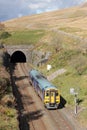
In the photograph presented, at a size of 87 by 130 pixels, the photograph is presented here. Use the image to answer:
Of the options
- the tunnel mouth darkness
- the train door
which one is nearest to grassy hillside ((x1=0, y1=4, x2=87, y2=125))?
the train door

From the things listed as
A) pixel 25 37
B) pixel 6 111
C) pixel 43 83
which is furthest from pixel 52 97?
pixel 25 37

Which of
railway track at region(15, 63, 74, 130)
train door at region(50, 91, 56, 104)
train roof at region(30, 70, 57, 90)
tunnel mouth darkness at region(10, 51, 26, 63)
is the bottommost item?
tunnel mouth darkness at region(10, 51, 26, 63)

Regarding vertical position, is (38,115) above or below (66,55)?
below

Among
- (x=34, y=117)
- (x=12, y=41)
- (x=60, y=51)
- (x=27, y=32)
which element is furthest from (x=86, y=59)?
(x=27, y=32)

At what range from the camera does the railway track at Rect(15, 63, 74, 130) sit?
125ft

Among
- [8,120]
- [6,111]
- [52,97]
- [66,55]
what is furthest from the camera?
[66,55]

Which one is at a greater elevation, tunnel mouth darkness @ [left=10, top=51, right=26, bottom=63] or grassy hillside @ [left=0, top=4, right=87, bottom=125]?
grassy hillside @ [left=0, top=4, right=87, bottom=125]

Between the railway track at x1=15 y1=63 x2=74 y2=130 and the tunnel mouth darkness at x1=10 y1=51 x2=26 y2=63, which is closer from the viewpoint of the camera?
the railway track at x1=15 y1=63 x2=74 y2=130

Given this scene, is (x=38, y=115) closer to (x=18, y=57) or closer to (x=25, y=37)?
(x=25, y=37)

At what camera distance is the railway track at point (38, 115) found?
38.1 metres

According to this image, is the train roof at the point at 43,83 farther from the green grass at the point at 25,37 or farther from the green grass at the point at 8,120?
the green grass at the point at 25,37

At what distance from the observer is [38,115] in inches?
1676

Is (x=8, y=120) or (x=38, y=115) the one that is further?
(x=38, y=115)

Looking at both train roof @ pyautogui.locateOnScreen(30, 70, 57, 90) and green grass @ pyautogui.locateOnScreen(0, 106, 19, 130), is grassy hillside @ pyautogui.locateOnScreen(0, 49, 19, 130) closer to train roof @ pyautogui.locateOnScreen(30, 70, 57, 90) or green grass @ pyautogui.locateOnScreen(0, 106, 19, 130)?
green grass @ pyautogui.locateOnScreen(0, 106, 19, 130)
